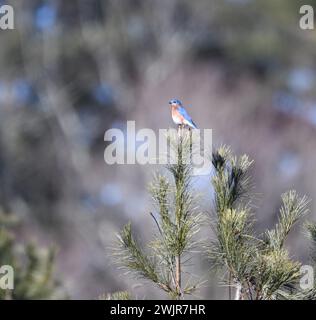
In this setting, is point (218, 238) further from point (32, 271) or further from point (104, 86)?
point (104, 86)

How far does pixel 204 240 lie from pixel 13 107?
1605cm

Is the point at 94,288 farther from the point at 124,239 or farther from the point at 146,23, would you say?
the point at 124,239

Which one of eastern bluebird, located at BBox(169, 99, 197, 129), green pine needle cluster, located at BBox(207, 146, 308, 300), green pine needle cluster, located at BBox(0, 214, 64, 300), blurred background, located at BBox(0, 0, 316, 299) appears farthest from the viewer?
blurred background, located at BBox(0, 0, 316, 299)

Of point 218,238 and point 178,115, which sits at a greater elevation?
point 178,115

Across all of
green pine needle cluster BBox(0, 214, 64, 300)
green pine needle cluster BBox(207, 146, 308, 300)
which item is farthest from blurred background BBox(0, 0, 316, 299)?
green pine needle cluster BBox(207, 146, 308, 300)

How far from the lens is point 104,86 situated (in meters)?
19.6

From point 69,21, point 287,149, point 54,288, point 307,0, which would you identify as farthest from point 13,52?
point 54,288

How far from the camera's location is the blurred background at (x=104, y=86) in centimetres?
1477

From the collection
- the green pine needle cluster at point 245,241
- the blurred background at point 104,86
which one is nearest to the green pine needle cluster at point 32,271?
the green pine needle cluster at point 245,241

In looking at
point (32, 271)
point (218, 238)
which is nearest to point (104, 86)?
point (32, 271)

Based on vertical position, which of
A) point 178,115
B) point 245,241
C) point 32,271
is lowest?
point 245,241

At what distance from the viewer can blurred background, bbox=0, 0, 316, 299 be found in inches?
581

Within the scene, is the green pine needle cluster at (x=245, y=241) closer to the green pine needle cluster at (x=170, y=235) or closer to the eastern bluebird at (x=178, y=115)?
the green pine needle cluster at (x=170, y=235)

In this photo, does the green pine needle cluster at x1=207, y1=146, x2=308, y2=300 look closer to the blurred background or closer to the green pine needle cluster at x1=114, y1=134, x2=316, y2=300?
the green pine needle cluster at x1=114, y1=134, x2=316, y2=300
